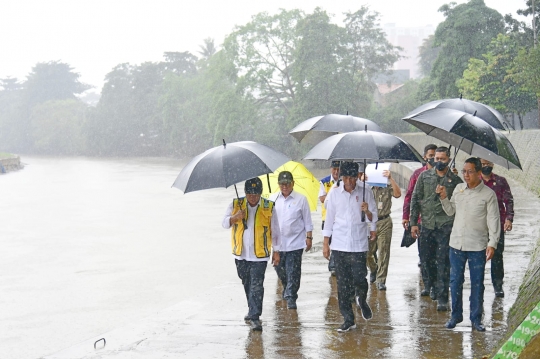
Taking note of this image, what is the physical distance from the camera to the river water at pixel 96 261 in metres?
10.6

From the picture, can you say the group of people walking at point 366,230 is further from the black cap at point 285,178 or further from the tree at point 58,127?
the tree at point 58,127

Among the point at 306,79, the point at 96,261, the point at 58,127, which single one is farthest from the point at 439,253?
the point at 58,127

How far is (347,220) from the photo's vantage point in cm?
708

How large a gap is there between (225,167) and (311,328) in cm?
182

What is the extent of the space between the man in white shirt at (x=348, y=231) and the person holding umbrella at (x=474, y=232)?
797 millimetres

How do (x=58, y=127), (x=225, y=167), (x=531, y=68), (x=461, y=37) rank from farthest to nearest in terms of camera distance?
(x=58, y=127) < (x=461, y=37) < (x=531, y=68) < (x=225, y=167)

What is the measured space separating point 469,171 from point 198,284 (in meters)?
7.54

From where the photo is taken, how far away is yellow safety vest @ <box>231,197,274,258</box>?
7.31 m

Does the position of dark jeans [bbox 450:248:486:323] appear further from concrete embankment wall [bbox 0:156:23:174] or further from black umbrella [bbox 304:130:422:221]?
concrete embankment wall [bbox 0:156:23:174]

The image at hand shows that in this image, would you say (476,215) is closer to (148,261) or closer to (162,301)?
(162,301)

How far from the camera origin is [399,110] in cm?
5731

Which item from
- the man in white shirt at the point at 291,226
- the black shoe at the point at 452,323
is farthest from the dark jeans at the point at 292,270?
the black shoe at the point at 452,323

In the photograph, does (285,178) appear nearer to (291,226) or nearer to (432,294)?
(291,226)

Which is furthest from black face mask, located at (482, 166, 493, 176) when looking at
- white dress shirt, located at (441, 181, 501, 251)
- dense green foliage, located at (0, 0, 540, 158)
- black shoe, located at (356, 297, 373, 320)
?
dense green foliage, located at (0, 0, 540, 158)
